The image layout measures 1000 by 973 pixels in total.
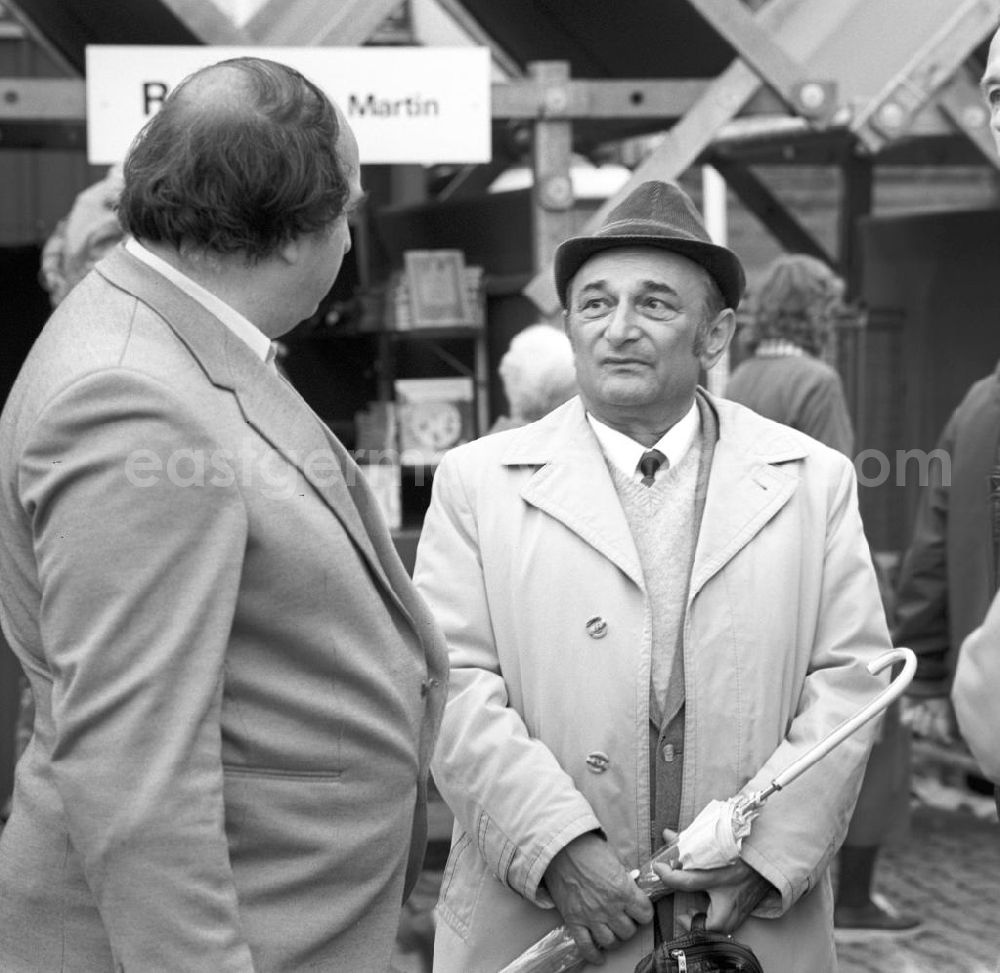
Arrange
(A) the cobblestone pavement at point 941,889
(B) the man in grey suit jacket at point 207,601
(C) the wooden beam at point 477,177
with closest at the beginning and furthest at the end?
1. (B) the man in grey suit jacket at point 207,601
2. (A) the cobblestone pavement at point 941,889
3. (C) the wooden beam at point 477,177

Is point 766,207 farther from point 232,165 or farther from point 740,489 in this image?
point 232,165

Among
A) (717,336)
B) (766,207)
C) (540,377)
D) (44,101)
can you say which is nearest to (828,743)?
(717,336)

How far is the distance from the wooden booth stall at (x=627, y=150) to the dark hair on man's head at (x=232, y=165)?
394 centimetres

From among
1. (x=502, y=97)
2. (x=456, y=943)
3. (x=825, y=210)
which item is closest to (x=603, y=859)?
(x=456, y=943)

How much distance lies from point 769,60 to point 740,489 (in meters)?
3.71

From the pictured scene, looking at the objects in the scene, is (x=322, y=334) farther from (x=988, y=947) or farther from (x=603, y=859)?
(x=603, y=859)

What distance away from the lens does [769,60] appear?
6.28 m

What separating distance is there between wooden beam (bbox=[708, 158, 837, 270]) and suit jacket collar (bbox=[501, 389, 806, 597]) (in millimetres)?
5033

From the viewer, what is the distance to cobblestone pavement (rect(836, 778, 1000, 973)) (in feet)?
18.3

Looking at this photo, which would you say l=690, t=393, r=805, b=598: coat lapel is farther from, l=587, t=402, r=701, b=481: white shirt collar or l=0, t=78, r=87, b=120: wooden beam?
l=0, t=78, r=87, b=120: wooden beam

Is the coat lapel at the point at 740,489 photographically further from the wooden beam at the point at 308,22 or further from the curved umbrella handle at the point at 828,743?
the wooden beam at the point at 308,22

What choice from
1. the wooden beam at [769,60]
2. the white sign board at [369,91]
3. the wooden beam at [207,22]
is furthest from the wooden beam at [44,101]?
the wooden beam at [769,60]

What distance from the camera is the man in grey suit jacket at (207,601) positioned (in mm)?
1818

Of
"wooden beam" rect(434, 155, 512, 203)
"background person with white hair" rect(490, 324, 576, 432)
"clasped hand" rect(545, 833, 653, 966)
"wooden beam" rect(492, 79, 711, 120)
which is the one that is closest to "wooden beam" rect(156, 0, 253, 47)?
"wooden beam" rect(492, 79, 711, 120)
